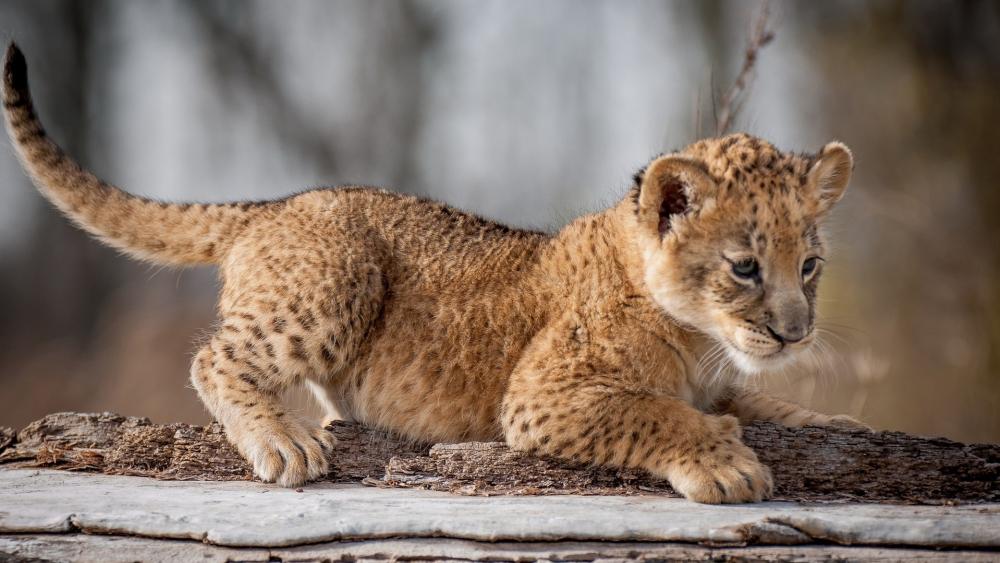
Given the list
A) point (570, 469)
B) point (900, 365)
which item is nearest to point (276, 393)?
point (570, 469)

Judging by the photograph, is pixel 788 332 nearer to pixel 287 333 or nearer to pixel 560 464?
pixel 560 464

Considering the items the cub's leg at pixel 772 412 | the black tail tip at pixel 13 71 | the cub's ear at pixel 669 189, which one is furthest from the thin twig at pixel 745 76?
the black tail tip at pixel 13 71

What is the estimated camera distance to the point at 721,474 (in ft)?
14.4

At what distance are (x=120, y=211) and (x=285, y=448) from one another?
215cm

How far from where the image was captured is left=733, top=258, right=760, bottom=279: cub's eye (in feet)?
15.6

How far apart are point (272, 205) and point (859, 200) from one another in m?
9.35

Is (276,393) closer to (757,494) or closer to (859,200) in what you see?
(757,494)

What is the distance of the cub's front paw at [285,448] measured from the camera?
4906mm

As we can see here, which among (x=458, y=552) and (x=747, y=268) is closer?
(x=458, y=552)

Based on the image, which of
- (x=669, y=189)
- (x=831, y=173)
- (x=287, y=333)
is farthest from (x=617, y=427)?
(x=287, y=333)

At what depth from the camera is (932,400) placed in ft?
42.0

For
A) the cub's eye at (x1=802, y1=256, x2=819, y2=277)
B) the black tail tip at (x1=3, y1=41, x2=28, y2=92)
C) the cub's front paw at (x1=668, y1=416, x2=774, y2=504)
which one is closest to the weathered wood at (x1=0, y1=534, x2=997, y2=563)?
the cub's front paw at (x1=668, y1=416, x2=774, y2=504)

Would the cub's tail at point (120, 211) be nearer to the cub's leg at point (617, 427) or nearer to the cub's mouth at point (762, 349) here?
the cub's leg at point (617, 427)

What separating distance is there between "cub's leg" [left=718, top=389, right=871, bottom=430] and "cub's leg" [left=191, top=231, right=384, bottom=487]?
215 cm
